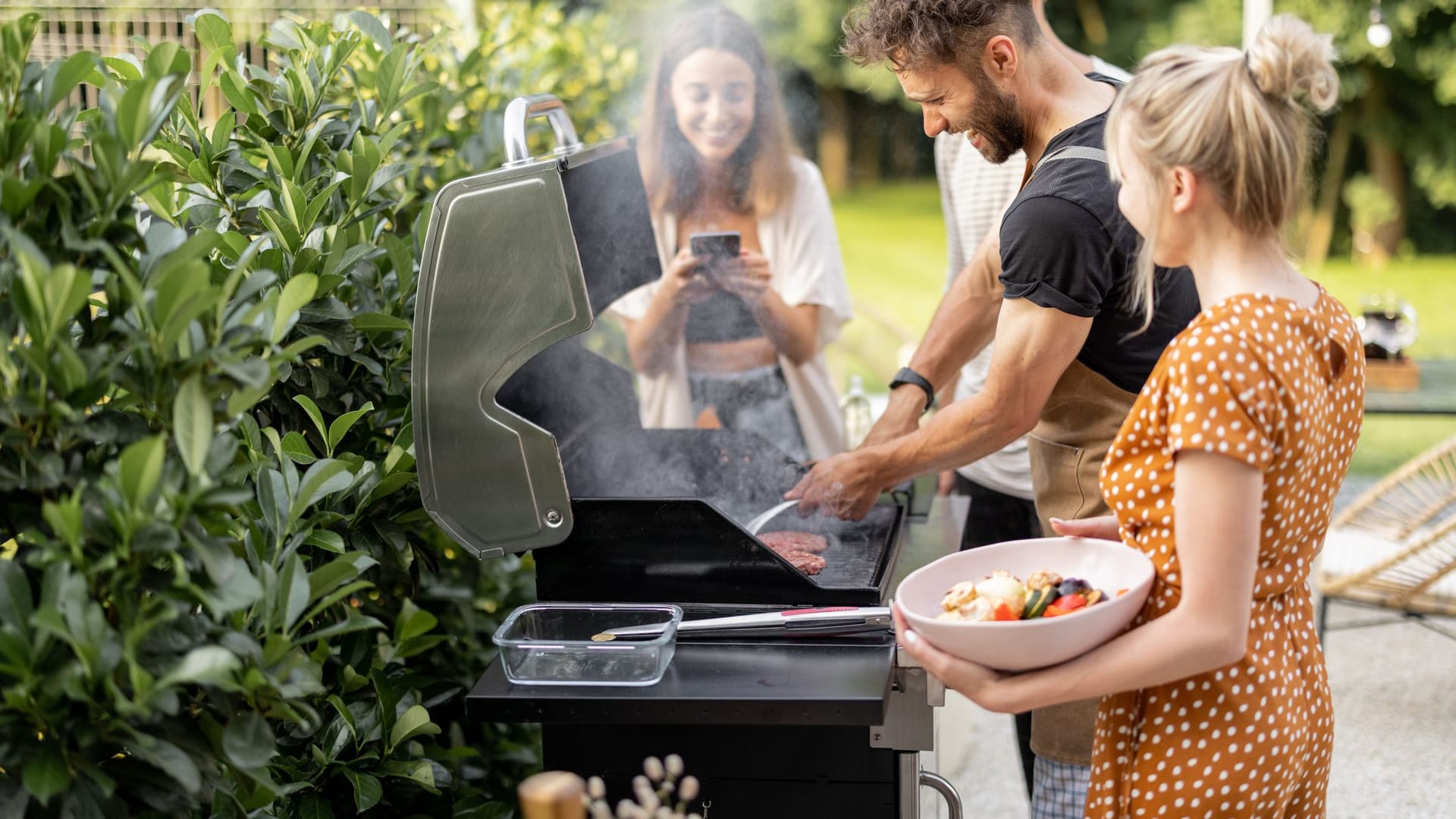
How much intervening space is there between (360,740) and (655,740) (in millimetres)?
435

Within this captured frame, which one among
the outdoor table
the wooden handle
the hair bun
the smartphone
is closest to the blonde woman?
the hair bun

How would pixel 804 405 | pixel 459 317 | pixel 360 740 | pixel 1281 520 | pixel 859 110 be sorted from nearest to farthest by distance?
pixel 1281 520
pixel 459 317
pixel 360 740
pixel 804 405
pixel 859 110

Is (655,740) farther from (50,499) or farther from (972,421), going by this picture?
(50,499)

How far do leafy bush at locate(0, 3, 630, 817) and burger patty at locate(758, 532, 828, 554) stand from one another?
538 mm

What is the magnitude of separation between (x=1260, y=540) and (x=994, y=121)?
78 cm

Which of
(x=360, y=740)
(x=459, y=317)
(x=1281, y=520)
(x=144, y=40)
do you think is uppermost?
(x=144, y=40)

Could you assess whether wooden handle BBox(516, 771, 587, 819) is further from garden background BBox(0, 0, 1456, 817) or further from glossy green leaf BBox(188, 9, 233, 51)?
glossy green leaf BBox(188, 9, 233, 51)

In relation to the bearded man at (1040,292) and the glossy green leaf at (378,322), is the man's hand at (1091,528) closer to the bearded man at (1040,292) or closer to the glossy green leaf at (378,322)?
the bearded man at (1040,292)

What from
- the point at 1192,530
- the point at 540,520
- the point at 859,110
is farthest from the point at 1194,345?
the point at 859,110

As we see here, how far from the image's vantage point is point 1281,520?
1325mm

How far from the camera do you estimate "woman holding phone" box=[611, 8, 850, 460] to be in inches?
109

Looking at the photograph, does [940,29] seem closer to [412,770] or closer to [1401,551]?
[412,770]

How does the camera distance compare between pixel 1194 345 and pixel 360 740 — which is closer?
pixel 1194 345

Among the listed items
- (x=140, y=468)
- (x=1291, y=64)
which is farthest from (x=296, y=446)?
(x=1291, y=64)
